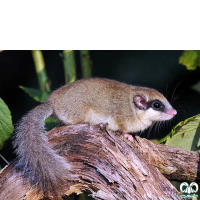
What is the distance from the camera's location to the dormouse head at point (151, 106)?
9.11ft

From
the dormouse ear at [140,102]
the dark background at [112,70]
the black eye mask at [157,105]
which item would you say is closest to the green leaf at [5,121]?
the dormouse ear at [140,102]

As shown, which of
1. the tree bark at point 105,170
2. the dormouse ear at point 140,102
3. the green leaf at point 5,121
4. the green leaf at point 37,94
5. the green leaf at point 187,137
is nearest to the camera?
the tree bark at point 105,170

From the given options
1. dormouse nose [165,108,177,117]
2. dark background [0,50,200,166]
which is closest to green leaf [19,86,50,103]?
dark background [0,50,200,166]

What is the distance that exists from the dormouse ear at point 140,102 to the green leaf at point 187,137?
0.33 m

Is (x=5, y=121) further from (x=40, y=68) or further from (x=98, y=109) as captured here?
(x=40, y=68)

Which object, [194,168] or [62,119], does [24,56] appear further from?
[194,168]

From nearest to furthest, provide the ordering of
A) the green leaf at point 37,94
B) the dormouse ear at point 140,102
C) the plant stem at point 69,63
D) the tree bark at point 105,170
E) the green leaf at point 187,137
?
the tree bark at point 105,170, the green leaf at point 187,137, the dormouse ear at point 140,102, the green leaf at point 37,94, the plant stem at point 69,63

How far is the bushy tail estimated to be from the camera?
2.14 metres

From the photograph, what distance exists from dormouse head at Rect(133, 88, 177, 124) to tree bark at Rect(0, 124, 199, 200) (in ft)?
1.31

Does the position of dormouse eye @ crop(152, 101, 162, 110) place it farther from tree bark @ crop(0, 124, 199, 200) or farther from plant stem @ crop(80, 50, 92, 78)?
plant stem @ crop(80, 50, 92, 78)

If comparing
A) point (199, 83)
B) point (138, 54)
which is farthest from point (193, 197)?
point (138, 54)

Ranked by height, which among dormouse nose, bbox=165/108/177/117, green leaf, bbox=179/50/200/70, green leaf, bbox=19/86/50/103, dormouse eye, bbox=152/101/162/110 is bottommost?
dormouse nose, bbox=165/108/177/117

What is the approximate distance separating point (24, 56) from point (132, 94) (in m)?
1.75

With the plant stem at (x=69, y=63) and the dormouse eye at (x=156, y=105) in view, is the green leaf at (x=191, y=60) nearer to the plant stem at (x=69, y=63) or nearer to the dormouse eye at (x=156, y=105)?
the dormouse eye at (x=156, y=105)
